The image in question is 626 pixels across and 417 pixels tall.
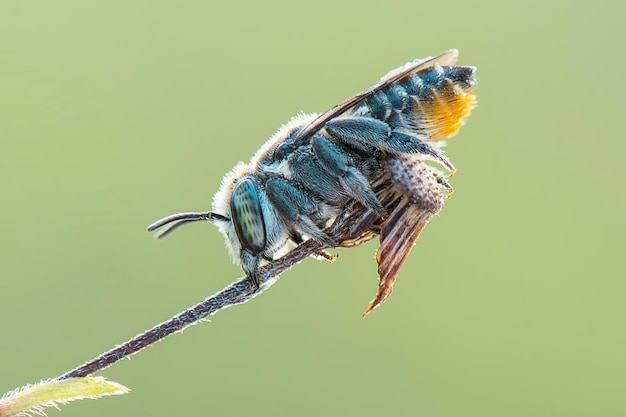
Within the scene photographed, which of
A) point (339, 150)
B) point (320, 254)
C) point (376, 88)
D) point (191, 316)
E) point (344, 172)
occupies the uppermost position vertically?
point (376, 88)

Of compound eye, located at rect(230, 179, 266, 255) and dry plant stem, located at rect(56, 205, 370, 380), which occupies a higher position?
compound eye, located at rect(230, 179, 266, 255)

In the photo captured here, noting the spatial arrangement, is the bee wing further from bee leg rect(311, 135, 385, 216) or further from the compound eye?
the compound eye

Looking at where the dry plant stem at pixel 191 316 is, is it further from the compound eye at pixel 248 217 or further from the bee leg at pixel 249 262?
the compound eye at pixel 248 217

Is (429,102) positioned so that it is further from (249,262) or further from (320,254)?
(249,262)

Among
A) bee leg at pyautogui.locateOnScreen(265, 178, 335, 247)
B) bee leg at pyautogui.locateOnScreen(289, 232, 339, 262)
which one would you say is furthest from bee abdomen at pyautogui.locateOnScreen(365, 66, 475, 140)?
bee leg at pyautogui.locateOnScreen(289, 232, 339, 262)

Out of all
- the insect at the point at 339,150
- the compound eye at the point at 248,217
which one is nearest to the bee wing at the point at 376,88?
the insect at the point at 339,150

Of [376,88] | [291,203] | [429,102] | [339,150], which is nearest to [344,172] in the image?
[339,150]
